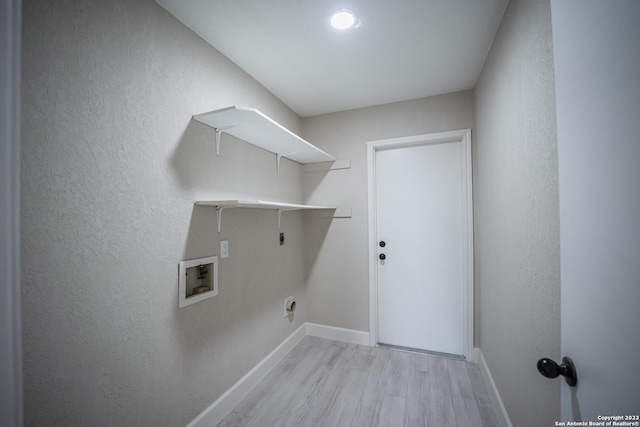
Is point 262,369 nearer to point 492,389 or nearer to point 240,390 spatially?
point 240,390

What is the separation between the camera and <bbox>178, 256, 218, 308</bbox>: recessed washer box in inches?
54.3

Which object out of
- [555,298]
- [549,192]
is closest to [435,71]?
[549,192]

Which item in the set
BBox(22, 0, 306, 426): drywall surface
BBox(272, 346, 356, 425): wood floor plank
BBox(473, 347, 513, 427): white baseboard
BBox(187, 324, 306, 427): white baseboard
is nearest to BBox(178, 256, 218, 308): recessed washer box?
BBox(22, 0, 306, 426): drywall surface

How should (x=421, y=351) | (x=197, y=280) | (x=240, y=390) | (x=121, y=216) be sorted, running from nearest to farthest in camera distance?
(x=121, y=216) → (x=197, y=280) → (x=240, y=390) → (x=421, y=351)

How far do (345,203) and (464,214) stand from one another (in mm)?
1142

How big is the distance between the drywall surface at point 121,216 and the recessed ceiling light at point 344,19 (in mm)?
841

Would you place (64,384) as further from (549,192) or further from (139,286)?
(549,192)

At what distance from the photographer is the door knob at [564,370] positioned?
1.92 ft

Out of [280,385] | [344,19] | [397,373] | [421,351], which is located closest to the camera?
[344,19]

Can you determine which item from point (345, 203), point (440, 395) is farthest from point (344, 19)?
point (440, 395)

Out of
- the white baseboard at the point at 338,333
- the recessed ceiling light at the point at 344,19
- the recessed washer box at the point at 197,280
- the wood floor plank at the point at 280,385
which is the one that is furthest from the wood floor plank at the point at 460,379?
the recessed ceiling light at the point at 344,19

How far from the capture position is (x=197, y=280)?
1545 mm

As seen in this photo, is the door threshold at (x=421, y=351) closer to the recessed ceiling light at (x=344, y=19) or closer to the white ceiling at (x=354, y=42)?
the white ceiling at (x=354, y=42)

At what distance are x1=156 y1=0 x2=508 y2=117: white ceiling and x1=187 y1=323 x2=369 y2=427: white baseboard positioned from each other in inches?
93.8
